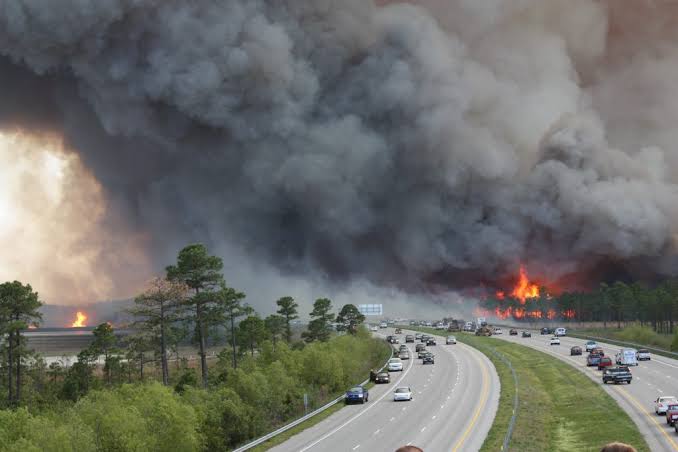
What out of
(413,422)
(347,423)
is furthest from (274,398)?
(413,422)

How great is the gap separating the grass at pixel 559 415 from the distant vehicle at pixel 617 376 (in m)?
1.47

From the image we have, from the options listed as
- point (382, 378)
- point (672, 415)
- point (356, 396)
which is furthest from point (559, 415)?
point (382, 378)

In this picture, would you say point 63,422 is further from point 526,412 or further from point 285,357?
point 285,357

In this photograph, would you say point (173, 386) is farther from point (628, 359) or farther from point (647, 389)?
point (628, 359)

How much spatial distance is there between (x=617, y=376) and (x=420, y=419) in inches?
1043

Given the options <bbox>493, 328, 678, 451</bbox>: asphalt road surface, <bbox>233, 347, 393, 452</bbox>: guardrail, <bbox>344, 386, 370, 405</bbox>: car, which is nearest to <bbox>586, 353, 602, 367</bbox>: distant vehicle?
<bbox>493, 328, 678, 451</bbox>: asphalt road surface

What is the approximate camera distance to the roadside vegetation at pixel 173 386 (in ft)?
135

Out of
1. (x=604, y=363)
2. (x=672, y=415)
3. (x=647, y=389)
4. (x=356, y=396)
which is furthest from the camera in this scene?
(x=604, y=363)

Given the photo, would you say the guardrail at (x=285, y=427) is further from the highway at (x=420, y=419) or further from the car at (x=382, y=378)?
the car at (x=382, y=378)

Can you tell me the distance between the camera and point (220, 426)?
56062 millimetres

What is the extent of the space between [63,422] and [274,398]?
2731 centimetres

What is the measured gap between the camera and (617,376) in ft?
242

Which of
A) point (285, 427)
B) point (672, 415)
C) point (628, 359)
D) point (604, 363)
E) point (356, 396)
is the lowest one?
point (285, 427)

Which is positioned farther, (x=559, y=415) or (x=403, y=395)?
(x=403, y=395)
